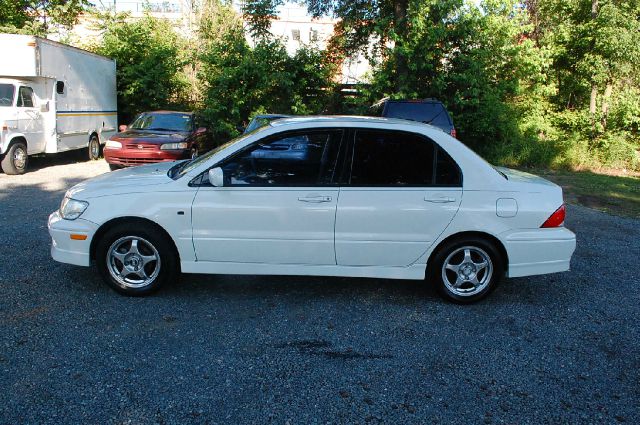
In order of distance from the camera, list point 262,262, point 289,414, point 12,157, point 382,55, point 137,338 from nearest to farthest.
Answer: point 289,414 < point 137,338 < point 262,262 < point 12,157 < point 382,55

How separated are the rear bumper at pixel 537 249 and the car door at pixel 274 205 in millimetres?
1598

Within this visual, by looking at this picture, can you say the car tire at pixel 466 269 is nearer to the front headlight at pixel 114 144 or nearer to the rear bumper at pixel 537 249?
the rear bumper at pixel 537 249

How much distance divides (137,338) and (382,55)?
15.2 m

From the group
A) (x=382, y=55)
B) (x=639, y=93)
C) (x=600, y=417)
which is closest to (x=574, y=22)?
(x=639, y=93)

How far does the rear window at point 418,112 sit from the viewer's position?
11.9 metres

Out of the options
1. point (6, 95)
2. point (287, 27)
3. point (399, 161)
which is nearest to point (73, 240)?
point (399, 161)

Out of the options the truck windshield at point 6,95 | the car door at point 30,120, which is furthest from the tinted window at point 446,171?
the truck windshield at point 6,95

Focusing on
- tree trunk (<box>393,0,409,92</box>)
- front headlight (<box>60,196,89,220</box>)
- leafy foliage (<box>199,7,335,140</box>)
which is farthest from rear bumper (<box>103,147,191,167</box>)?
tree trunk (<box>393,0,409,92</box>)

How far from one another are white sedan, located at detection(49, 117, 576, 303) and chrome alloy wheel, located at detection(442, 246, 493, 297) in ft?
0.04

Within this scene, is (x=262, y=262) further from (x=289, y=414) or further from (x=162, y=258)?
(x=289, y=414)

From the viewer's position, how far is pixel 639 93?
695 inches

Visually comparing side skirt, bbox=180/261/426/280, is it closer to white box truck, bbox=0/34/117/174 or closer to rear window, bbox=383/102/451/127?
rear window, bbox=383/102/451/127

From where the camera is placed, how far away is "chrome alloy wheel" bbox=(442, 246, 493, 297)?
15.5 feet

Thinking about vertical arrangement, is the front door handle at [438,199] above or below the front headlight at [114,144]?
below
